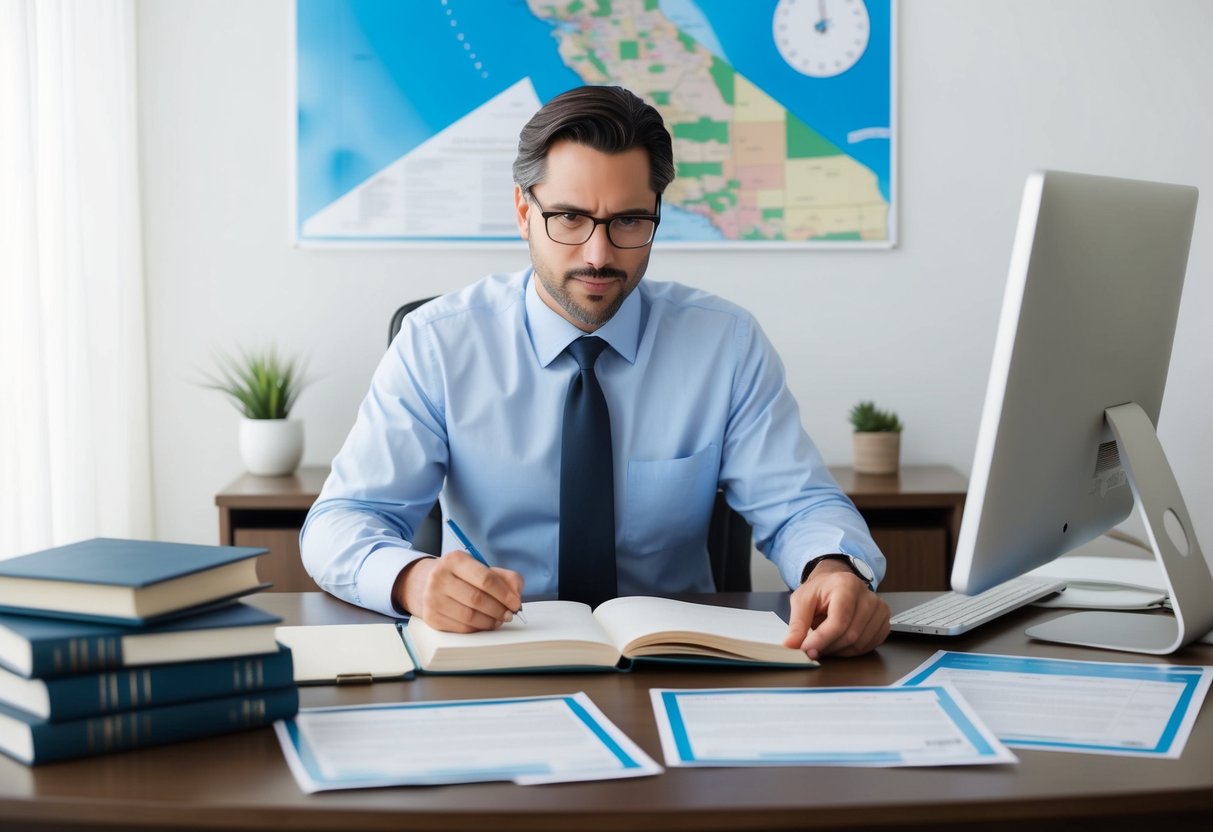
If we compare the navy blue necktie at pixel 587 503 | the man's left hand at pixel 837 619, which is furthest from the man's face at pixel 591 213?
the man's left hand at pixel 837 619

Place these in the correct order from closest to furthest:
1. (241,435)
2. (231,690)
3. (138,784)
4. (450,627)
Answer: (138,784), (231,690), (450,627), (241,435)

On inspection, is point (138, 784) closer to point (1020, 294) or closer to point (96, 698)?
point (96, 698)

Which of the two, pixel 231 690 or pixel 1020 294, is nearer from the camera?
pixel 231 690

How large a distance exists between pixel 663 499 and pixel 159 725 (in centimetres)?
92

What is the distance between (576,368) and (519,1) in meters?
1.53

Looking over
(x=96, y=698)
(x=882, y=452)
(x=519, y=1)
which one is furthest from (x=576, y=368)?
(x=519, y=1)

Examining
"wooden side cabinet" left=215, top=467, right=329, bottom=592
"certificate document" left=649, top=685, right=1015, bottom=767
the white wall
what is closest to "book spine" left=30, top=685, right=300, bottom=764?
"certificate document" left=649, top=685, right=1015, bottom=767

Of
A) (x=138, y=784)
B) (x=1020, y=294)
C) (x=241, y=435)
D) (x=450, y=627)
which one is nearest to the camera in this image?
(x=138, y=784)

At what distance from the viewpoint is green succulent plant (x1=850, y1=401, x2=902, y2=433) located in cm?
273

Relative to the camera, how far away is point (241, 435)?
2.66m

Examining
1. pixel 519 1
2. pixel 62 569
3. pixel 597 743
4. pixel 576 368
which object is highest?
pixel 519 1

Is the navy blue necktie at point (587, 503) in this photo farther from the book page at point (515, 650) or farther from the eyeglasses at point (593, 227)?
the book page at point (515, 650)

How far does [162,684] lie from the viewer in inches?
33.2

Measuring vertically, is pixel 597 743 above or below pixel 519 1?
below
